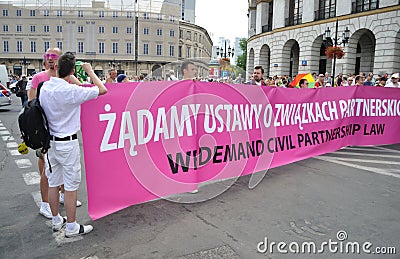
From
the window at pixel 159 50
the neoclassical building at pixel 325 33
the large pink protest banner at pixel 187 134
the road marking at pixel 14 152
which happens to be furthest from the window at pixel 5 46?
the large pink protest banner at pixel 187 134

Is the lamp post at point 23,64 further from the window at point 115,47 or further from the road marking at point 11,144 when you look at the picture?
the road marking at point 11,144

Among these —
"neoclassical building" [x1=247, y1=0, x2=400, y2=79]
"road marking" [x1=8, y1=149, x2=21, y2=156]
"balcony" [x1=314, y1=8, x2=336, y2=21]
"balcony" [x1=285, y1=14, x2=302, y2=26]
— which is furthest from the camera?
"balcony" [x1=285, y1=14, x2=302, y2=26]

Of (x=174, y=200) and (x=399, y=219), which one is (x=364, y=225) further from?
(x=174, y=200)

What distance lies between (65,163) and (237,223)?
203 cm

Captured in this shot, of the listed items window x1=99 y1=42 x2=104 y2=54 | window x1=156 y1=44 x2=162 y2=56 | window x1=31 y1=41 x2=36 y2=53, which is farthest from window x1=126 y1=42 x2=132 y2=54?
window x1=31 y1=41 x2=36 y2=53

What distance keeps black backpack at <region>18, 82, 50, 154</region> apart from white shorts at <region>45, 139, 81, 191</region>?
0.13m

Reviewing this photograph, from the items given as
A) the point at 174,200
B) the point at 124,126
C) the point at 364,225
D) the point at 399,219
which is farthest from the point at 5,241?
the point at 399,219

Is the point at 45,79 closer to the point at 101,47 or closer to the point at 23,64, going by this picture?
the point at 101,47

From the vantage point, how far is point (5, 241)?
11.2 feet

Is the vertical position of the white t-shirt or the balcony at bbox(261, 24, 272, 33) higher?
the balcony at bbox(261, 24, 272, 33)

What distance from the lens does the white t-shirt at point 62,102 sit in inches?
130

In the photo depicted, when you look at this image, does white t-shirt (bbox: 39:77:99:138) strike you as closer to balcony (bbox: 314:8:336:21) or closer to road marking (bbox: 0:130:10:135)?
road marking (bbox: 0:130:10:135)

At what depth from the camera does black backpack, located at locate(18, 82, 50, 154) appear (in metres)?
3.32

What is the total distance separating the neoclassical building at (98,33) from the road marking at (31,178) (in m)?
48.8
